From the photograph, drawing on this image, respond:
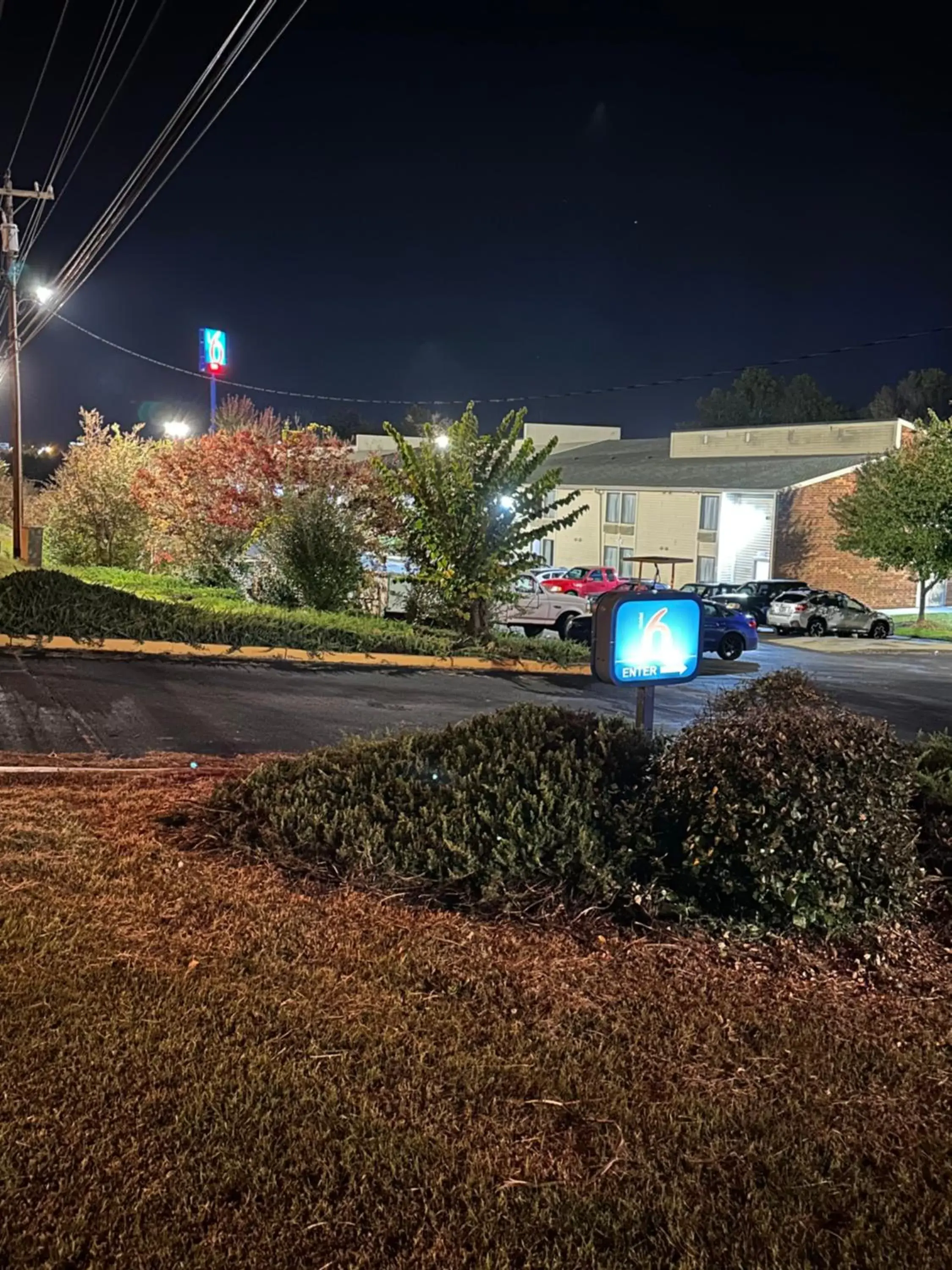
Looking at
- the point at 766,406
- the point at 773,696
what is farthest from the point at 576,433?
the point at 773,696

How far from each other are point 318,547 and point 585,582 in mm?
14632

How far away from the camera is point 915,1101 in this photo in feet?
11.1

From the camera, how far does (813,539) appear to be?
139ft

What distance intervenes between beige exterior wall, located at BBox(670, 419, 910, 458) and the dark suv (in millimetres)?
10121

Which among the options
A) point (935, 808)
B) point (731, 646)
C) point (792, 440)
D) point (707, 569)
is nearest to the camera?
point (935, 808)

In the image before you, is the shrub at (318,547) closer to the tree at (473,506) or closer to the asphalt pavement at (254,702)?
the tree at (473,506)

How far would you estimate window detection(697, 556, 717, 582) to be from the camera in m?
44.4

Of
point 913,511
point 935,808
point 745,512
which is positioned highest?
point 745,512

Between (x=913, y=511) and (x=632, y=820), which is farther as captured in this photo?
(x=913, y=511)

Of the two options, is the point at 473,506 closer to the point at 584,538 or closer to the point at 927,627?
the point at 927,627

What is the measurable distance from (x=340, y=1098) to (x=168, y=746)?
21.7 feet

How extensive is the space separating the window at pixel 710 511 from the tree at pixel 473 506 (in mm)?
26125

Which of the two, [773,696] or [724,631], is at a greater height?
[773,696]

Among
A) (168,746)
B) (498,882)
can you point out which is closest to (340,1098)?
(498,882)
